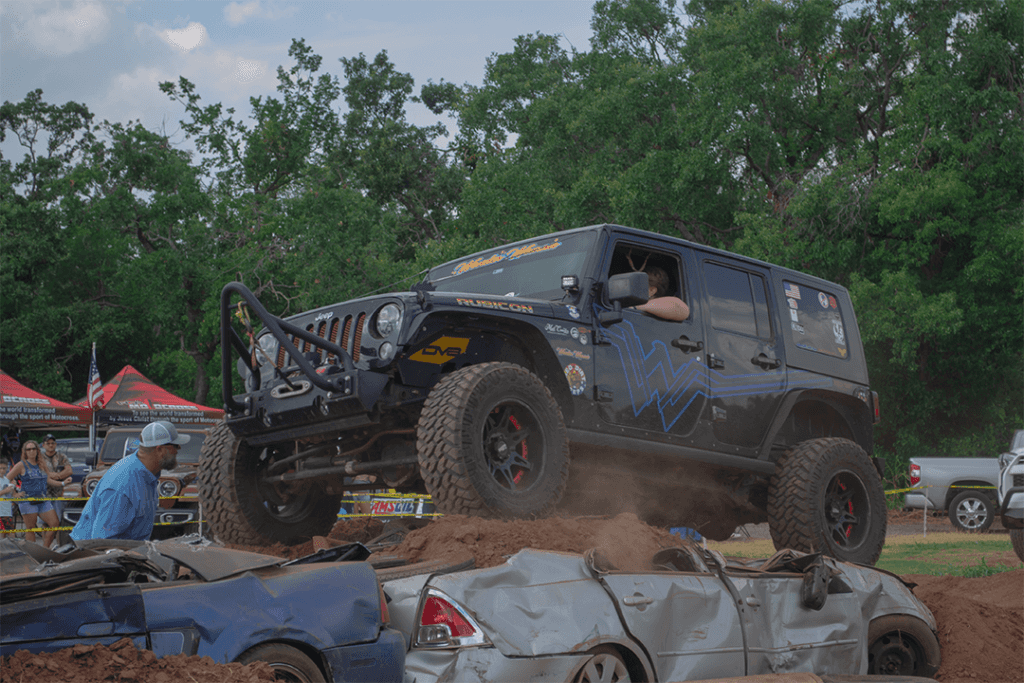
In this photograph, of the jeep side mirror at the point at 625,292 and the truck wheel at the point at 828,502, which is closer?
the jeep side mirror at the point at 625,292

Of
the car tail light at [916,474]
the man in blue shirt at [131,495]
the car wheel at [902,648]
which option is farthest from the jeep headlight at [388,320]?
the car tail light at [916,474]

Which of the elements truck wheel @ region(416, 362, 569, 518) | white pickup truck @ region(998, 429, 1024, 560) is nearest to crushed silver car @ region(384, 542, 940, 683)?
truck wheel @ region(416, 362, 569, 518)

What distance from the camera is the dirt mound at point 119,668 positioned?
305cm

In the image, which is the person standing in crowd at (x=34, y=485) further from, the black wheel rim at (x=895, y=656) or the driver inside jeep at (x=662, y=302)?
the black wheel rim at (x=895, y=656)

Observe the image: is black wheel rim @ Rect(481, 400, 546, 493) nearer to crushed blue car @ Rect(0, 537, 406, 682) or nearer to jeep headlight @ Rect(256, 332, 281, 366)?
crushed blue car @ Rect(0, 537, 406, 682)

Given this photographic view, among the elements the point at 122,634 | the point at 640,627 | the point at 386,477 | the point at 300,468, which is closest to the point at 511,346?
the point at 386,477

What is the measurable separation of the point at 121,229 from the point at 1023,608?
32.5m

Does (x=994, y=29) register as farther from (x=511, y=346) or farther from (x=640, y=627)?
(x=640, y=627)

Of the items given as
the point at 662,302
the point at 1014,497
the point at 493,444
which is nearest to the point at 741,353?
the point at 662,302

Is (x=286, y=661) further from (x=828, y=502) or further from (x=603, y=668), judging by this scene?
(x=828, y=502)

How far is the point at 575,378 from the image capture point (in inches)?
248

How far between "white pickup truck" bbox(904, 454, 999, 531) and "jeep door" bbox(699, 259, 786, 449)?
12608mm

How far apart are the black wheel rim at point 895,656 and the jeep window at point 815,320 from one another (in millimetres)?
2667

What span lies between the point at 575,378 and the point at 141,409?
1822 centimetres
